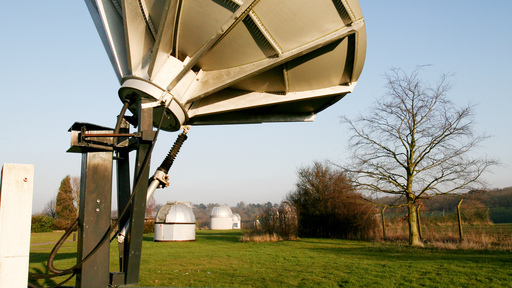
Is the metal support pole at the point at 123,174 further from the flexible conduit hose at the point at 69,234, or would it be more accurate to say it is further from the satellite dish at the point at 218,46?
the satellite dish at the point at 218,46

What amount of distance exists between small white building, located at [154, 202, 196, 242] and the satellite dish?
1965 centimetres

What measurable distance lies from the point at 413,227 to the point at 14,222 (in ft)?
54.7

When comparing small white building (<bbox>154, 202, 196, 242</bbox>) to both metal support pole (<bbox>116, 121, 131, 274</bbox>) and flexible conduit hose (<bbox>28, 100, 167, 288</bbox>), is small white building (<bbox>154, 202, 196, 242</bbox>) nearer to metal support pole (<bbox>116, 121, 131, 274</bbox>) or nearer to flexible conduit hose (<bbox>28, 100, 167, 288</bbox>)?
metal support pole (<bbox>116, 121, 131, 274</bbox>)

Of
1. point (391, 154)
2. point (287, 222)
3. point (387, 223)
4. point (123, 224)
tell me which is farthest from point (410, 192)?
point (123, 224)

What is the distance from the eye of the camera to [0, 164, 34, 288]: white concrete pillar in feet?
13.1

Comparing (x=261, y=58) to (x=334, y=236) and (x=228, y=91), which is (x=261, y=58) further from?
(x=334, y=236)

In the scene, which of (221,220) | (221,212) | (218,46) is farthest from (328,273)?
(221,212)

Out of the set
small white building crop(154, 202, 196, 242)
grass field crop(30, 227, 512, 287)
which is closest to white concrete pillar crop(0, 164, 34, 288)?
grass field crop(30, 227, 512, 287)

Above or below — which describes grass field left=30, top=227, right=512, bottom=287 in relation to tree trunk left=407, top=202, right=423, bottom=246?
below

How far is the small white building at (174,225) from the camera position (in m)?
25.2

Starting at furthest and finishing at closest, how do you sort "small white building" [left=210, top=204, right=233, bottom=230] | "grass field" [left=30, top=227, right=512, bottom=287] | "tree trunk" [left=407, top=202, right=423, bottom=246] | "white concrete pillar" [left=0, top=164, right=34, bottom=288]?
"small white building" [left=210, top=204, right=233, bottom=230], "tree trunk" [left=407, top=202, right=423, bottom=246], "grass field" [left=30, top=227, right=512, bottom=287], "white concrete pillar" [left=0, top=164, right=34, bottom=288]

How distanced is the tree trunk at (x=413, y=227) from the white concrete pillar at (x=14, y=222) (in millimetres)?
16471

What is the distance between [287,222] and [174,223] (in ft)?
24.0

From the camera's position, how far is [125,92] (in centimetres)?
615
